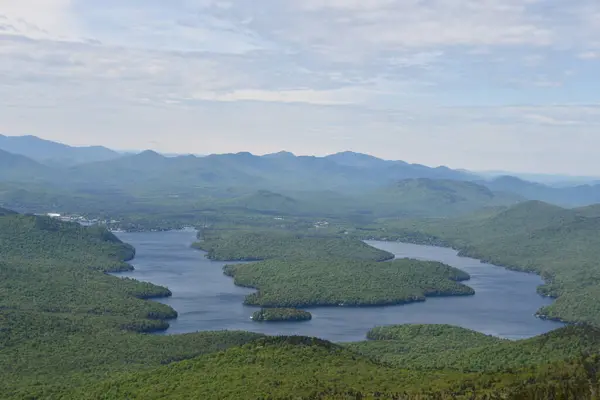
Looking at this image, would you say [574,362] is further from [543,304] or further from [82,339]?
[543,304]

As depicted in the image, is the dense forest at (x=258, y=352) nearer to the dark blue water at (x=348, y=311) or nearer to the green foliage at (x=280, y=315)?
the green foliage at (x=280, y=315)

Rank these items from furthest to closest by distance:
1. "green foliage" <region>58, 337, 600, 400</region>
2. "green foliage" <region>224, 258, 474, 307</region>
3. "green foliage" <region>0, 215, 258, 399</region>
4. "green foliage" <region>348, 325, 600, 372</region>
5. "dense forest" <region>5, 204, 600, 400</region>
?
"green foliage" <region>224, 258, 474, 307</region> → "green foliage" <region>0, 215, 258, 399</region> → "green foliage" <region>348, 325, 600, 372</region> → "dense forest" <region>5, 204, 600, 400</region> → "green foliage" <region>58, 337, 600, 400</region>

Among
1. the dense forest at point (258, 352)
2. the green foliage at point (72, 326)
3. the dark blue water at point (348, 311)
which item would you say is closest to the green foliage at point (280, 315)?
the dense forest at point (258, 352)

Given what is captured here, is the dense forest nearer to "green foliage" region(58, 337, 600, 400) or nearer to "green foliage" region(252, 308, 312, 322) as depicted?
"green foliage" region(58, 337, 600, 400)

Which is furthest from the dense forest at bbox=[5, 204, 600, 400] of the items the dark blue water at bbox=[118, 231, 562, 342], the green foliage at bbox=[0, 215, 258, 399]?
the dark blue water at bbox=[118, 231, 562, 342]

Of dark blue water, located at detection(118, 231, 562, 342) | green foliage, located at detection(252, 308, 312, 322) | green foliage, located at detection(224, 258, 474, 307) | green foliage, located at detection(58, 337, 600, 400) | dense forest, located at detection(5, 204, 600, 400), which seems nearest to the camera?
green foliage, located at detection(58, 337, 600, 400)
